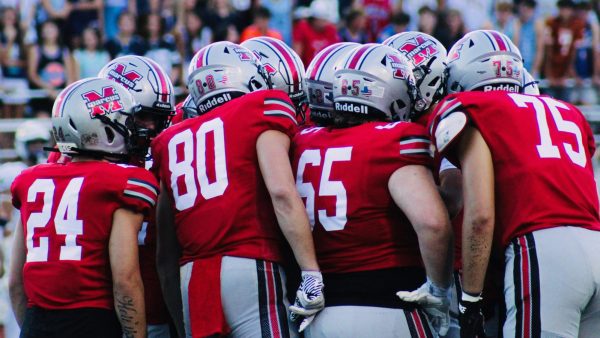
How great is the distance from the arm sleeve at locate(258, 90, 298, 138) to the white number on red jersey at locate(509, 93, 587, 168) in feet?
3.60

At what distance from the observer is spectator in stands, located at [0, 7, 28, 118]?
12195 millimetres

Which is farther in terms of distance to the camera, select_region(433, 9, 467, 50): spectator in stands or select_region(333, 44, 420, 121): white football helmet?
select_region(433, 9, 467, 50): spectator in stands

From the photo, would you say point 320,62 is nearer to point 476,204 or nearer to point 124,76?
point 124,76

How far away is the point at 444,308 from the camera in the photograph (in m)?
4.77

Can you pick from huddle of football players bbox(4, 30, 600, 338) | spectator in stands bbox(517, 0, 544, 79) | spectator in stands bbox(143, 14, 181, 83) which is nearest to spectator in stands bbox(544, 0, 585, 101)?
spectator in stands bbox(517, 0, 544, 79)

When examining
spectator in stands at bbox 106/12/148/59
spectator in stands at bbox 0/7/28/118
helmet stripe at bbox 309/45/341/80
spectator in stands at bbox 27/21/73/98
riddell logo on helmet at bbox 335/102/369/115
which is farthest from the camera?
spectator in stands at bbox 106/12/148/59

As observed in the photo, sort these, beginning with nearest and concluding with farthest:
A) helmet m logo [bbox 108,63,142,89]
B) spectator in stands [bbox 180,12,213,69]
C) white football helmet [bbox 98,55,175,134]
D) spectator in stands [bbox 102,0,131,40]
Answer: white football helmet [bbox 98,55,175,134] → helmet m logo [bbox 108,63,142,89] → spectator in stands [bbox 180,12,213,69] → spectator in stands [bbox 102,0,131,40]

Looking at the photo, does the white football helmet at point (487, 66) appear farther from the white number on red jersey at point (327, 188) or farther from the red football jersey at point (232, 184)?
the red football jersey at point (232, 184)

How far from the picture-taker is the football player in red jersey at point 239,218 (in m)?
4.70

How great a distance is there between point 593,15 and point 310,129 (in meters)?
10.3

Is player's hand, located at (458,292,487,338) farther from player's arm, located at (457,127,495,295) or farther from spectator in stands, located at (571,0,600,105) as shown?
spectator in stands, located at (571,0,600,105)

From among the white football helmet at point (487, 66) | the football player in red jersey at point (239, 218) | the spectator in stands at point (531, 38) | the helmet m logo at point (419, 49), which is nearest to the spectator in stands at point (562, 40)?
the spectator in stands at point (531, 38)

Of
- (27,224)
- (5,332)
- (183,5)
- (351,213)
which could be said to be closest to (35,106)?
(183,5)

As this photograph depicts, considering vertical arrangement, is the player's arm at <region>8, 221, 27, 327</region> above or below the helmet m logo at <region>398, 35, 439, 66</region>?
below
